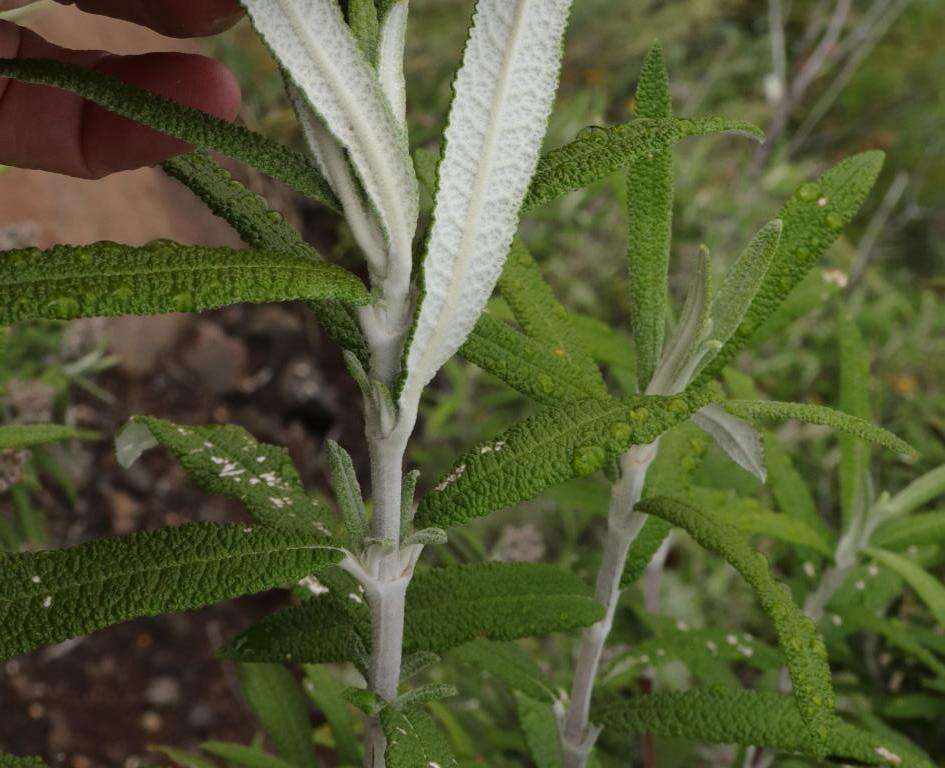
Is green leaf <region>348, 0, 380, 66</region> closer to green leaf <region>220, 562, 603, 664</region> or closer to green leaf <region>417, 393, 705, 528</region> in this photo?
green leaf <region>417, 393, 705, 528</region>

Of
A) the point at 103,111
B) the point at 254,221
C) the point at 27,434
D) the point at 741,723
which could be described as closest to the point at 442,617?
the point at 741,723

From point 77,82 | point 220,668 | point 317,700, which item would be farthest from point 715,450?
point 220,668

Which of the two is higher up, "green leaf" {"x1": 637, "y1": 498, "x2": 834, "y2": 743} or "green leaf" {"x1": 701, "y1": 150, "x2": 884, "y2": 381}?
"green leaf" {"x1": 701, "y1": 150, "x2": 884, "y2": 381}

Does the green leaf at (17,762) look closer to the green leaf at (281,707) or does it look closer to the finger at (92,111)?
the green leaf at (281,707)

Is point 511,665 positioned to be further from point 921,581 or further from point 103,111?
point 103,111

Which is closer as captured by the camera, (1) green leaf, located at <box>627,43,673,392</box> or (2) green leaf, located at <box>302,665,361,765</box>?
(1) green leaf, located at <box>627,43,673,392</box>

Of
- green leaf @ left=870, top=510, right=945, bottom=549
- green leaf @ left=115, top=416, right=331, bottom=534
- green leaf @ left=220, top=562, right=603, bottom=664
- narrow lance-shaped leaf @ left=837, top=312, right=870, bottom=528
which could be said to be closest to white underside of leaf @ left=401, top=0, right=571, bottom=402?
green leaf @ left=115, top=416, right=331, bottom=534

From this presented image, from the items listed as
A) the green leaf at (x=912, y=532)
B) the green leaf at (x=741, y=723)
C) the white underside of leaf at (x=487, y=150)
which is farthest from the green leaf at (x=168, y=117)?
the green leaf at (x=912, y=532)
